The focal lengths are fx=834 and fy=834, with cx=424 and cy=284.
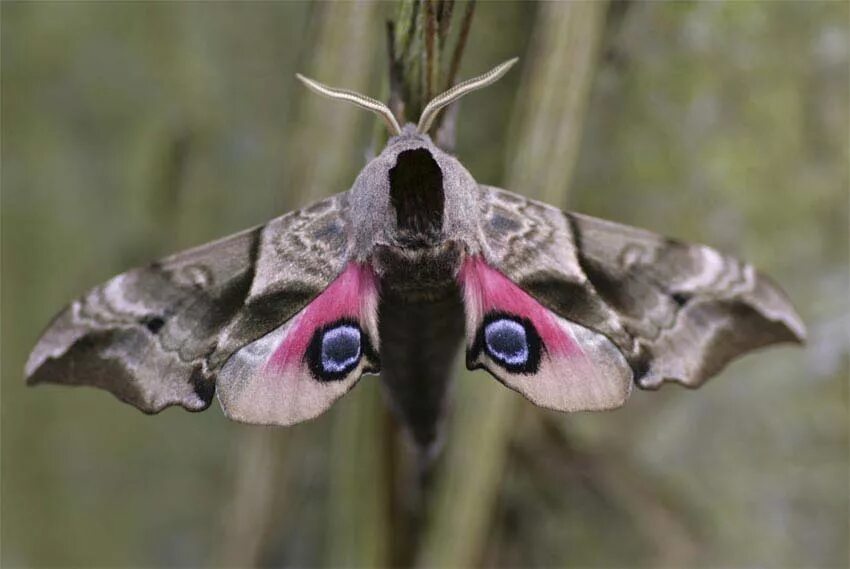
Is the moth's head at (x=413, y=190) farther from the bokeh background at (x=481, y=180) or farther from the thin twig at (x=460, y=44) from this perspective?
the bokeh background at (x=481, y=180)

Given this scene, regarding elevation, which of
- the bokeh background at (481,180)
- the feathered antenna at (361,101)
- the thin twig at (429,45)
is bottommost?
the bokeh background at (481,180)

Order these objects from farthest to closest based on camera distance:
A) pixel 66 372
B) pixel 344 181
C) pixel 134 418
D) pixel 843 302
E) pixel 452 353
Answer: pixel 134 418
pixel 843 302
pixel 344 181
pixel 452 353
pixel 66 372

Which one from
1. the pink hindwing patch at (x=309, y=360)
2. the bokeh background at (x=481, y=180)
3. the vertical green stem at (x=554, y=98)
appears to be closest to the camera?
the pink hindwing patch at (x=309, y=360)

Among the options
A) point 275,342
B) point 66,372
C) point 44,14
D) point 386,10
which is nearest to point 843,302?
point 386,10

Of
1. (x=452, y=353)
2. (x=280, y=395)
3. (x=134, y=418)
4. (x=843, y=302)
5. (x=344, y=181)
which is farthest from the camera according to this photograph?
(x=134, y=418)

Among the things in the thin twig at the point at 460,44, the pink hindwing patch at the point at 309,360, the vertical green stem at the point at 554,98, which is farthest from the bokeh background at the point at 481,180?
the pink hindwing patch at the point at 309,360

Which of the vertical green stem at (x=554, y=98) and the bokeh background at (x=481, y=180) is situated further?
the bokeh background at (x=481, y=180)

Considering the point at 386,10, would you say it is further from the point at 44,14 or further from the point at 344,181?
the point at 44,14
